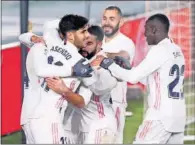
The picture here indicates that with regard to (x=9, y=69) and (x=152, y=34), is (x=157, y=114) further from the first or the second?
(x=9, y=69)

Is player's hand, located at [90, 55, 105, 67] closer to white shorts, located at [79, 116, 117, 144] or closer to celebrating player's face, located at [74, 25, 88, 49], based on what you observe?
celebrating player's face, located at [74, 25, 88, 49]

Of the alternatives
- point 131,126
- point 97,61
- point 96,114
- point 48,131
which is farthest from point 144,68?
point 131,126

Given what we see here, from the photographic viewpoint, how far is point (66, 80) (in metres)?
5.18

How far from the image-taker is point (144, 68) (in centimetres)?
546

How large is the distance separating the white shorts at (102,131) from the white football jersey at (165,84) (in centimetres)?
35

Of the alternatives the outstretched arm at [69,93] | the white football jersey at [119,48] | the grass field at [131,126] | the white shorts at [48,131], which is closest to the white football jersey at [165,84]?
the outstretched arm at [69,93]

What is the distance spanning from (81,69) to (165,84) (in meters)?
0.75

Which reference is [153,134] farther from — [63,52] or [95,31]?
[63,52]

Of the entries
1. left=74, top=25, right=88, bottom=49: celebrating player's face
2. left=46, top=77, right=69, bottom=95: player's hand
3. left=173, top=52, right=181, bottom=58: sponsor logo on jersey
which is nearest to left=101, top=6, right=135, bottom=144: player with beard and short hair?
left=173, top=52, right=181, bottom=58: sponsor logo on jersey

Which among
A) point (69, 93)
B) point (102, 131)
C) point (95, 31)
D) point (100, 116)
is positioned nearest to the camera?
point (69, 93)

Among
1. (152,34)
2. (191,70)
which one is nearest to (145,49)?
(191,70)

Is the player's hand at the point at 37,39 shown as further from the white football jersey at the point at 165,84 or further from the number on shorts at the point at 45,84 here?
Result: the white football jersey at the point at 165,84

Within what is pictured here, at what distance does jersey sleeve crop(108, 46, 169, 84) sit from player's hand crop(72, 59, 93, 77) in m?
0.23

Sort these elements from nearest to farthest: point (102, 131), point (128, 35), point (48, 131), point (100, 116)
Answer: point (48, 131)
point (102, 131)
point (100, 116)
point (128, 35)
